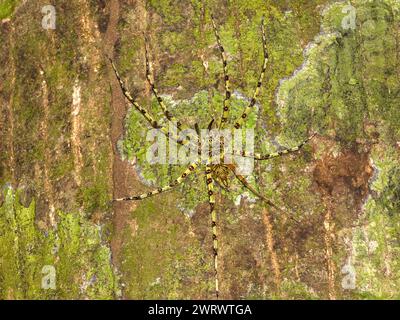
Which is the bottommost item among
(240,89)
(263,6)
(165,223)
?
(165,223)

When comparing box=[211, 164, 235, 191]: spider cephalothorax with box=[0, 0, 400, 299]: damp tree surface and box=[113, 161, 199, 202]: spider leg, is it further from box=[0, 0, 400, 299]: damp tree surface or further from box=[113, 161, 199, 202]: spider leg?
box=[113, 161, 199, 202]: spider leg

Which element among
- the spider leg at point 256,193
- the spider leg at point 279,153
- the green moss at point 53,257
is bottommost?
the green moss at point 53,257

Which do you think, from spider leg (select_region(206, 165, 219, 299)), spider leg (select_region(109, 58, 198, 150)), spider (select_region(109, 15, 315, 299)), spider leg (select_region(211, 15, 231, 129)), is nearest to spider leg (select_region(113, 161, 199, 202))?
spider (select_region(109, 15, 315, 299))

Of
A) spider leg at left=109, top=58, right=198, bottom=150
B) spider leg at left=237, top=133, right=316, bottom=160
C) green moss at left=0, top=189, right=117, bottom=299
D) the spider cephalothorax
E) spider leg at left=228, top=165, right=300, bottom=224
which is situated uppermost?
spider leg at left=109, top=58, right=198, bottom=150

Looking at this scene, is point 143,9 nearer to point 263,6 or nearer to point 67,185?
point 263,6

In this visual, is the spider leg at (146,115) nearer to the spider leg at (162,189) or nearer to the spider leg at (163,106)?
the spider leg at (163,106)

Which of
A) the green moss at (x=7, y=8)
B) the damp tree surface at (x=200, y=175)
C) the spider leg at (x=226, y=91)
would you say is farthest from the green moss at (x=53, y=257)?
the green moss at (x=7, y=8)

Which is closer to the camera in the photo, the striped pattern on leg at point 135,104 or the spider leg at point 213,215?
the spider leg at point 213,215

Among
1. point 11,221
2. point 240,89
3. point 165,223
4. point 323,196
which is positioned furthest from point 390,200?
point 11,221
